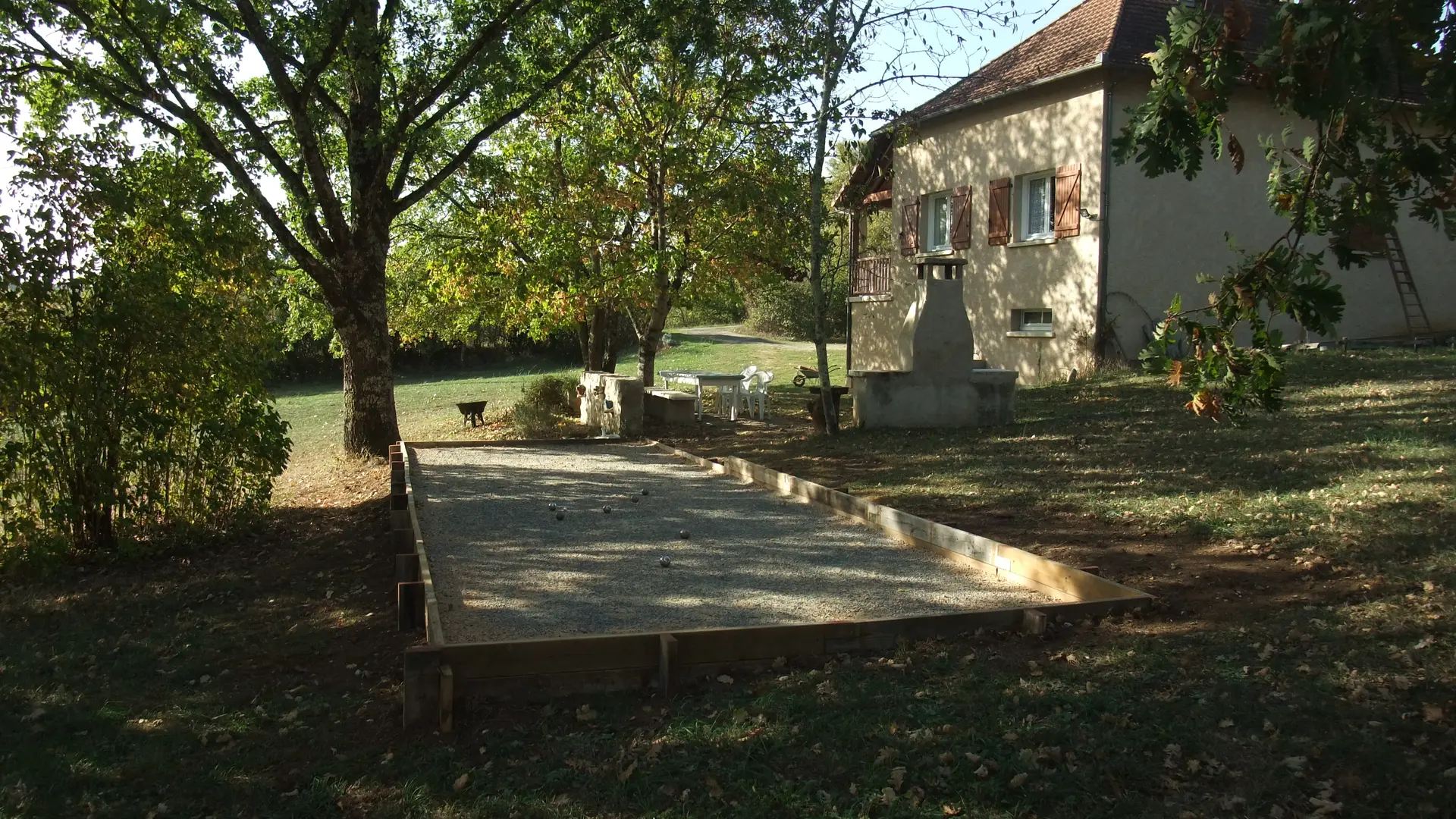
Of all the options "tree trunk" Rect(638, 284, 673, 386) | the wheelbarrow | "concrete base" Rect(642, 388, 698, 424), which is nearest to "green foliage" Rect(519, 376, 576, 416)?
the wheelbarrow

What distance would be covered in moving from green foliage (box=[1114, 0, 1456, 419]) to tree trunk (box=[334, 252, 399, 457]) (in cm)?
1104

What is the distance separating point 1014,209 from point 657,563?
14.0 m

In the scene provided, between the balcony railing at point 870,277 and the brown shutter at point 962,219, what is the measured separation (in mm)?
2772

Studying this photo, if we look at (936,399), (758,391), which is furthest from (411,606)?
(758,391)

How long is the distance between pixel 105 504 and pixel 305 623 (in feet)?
10.2

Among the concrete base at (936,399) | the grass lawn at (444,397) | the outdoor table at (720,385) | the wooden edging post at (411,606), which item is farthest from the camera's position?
the outdoor table at (720,385)

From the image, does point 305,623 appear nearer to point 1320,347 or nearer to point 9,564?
point 9,564

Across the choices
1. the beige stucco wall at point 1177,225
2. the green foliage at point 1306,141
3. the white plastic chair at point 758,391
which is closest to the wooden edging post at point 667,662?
the green foliage at point 1306,141

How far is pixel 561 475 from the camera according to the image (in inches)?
475

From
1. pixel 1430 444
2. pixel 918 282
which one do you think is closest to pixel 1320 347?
pixel 918 282

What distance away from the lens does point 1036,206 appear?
1941 centimetres

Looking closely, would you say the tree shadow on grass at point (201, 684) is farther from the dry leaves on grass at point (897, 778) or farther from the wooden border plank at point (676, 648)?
the dry leaves on grass at point (897, 778)

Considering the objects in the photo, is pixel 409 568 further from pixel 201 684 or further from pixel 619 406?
pixel 619 406

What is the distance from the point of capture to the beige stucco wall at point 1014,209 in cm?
1756
